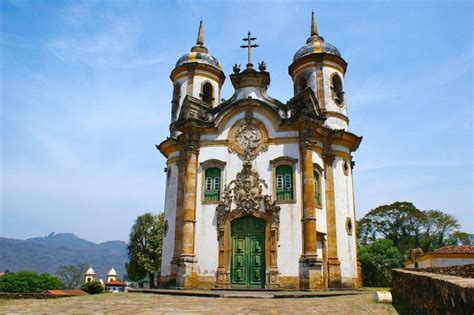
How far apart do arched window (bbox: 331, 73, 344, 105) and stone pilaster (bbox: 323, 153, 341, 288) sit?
4.41m

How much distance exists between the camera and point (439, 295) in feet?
14.9

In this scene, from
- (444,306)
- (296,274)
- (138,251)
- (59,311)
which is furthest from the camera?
(138,251)

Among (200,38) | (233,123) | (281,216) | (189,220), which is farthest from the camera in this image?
(200,38)

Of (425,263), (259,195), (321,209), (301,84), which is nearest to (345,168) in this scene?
(321,209)

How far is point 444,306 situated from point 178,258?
1548 cm

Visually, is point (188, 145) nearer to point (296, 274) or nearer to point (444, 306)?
point (296, 274)

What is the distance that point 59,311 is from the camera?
843 centimetres

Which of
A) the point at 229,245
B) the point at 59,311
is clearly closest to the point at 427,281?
the point at 59,311

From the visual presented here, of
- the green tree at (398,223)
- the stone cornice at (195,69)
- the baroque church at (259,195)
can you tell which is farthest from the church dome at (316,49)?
the green tree at (398,223)

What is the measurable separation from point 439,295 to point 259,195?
1421 cm

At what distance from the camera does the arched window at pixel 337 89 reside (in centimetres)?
2345

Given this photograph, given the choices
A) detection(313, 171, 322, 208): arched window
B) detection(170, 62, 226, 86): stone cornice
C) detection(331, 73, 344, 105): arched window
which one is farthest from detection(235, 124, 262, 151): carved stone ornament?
detection(170, 62, 226, 86): stone cornice

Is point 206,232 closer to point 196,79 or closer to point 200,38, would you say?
point 196,79

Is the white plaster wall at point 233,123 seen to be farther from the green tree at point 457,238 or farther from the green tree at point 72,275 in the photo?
the green tree at point 72,275
